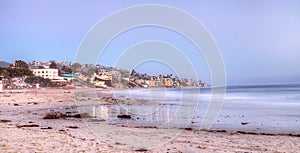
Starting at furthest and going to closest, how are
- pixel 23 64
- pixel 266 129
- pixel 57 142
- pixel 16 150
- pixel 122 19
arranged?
pixel 23 64 → pixel 266 129 → pixel 122 19 → pixel 57 142 → pixel 16 150

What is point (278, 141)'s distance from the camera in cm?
1089

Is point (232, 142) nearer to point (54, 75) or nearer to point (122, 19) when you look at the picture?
point (122, 19)

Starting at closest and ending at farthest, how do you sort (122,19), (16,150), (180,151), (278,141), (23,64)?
1. (16,150)
2. (180,151)
3. (278,141)
4. (122,19)
5. (23,64)

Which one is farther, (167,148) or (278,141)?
(278,141)

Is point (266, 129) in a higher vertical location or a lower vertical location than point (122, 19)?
lower

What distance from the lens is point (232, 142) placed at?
10289 mm

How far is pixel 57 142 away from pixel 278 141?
7.69 metres

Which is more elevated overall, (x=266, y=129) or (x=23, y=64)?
(x=23, y=64)

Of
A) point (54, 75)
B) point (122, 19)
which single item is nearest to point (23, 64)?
point (54, 75)

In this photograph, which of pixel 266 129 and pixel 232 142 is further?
pixel 266 129

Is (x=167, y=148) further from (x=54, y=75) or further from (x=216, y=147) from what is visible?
(x=54, y=75)

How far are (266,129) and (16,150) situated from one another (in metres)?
11.5

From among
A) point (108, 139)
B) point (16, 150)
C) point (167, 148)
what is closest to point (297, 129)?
point (167, 148)

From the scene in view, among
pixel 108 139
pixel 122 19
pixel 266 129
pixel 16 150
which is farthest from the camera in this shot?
pixel 266 129
